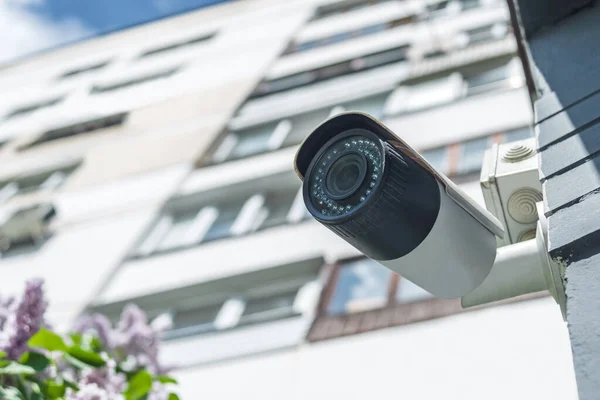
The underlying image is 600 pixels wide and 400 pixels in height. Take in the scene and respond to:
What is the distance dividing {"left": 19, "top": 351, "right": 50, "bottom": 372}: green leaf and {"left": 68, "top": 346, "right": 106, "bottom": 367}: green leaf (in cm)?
21

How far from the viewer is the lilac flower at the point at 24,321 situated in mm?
2738

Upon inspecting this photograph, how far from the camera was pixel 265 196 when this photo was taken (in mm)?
10062

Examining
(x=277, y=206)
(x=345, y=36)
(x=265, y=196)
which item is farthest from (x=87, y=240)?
(x=345, y=36)

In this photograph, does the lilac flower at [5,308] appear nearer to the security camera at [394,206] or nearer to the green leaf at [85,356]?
the green leaf at [85,356]

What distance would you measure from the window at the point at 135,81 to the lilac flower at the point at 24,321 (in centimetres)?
1452

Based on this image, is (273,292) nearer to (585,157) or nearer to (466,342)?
(466,342)

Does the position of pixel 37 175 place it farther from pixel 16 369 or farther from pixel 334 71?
pixel 16 369

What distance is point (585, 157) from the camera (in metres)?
1.70

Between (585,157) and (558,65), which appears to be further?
(558,65)

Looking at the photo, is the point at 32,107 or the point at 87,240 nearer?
the point at 87,240

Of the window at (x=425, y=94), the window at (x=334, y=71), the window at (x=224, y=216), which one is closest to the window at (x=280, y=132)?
the window at (x=425, y=94)

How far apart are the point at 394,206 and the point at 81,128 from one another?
14.3 meters

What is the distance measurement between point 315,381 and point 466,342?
1282 mm

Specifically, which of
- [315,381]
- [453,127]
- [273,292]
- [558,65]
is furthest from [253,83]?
[558,65]
